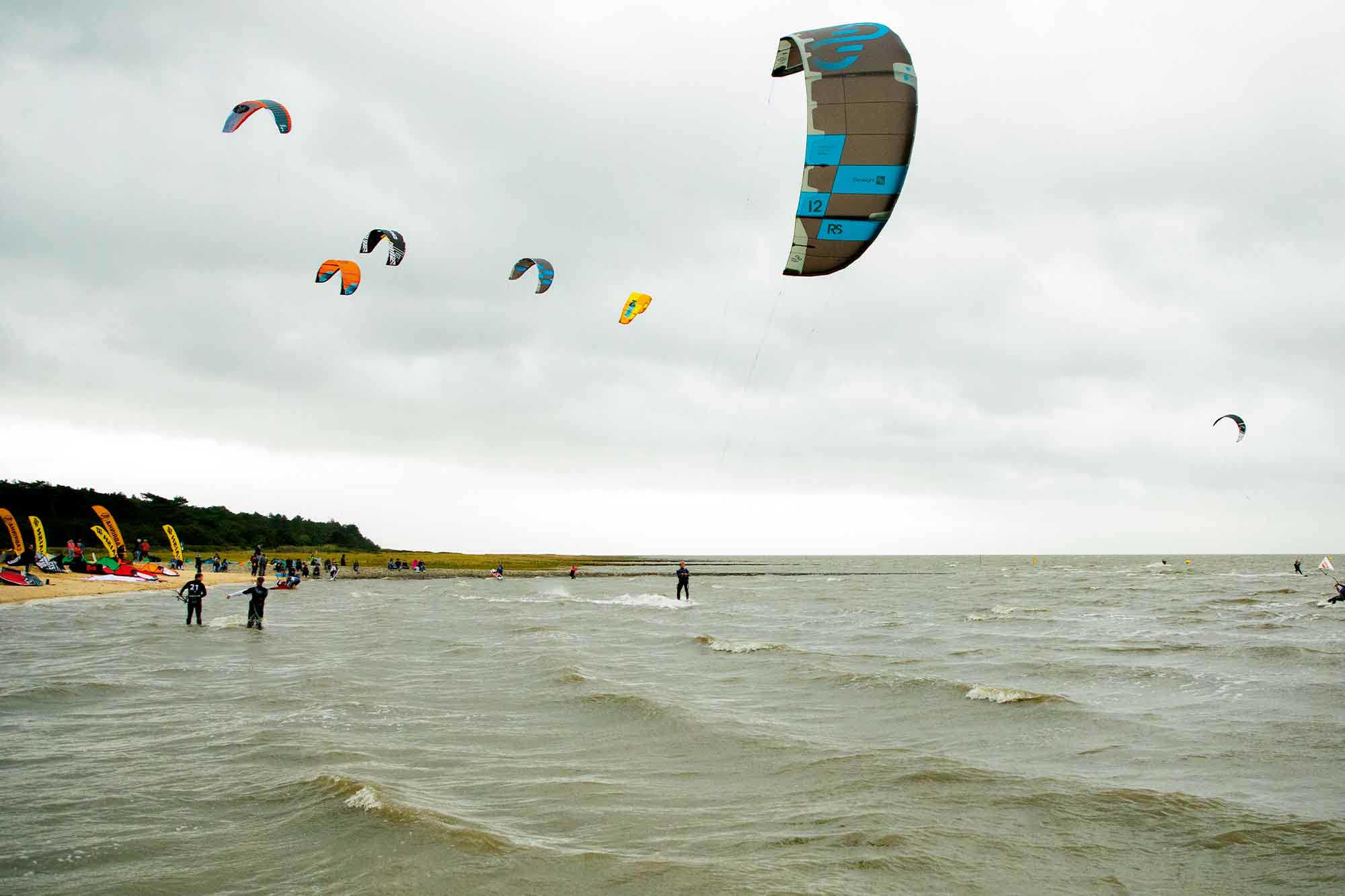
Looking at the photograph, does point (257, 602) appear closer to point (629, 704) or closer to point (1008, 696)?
point (629, 704)

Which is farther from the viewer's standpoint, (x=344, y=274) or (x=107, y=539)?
(x=107, y=539)

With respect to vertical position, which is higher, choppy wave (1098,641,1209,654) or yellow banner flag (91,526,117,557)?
yellow banner flag (91,526,117,557)

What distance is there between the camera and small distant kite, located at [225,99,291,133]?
2216 cm

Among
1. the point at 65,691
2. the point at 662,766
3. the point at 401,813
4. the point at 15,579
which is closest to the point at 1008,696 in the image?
the point at 662,766

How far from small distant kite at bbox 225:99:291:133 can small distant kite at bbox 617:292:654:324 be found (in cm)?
1000

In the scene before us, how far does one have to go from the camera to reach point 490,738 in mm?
9719

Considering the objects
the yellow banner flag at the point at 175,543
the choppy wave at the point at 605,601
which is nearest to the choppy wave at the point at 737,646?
the choppy wave at the point at 605,601

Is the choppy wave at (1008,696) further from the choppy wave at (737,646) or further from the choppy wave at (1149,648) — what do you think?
the choppy wave at (1149,648)

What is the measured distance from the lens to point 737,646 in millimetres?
19281

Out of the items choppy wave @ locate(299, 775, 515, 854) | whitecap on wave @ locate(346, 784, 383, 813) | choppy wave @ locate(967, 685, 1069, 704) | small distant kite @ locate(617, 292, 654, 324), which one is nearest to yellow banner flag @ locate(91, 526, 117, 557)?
small distant kite @ locate(617, 292, 654, 324)

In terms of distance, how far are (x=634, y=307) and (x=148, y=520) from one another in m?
73.4

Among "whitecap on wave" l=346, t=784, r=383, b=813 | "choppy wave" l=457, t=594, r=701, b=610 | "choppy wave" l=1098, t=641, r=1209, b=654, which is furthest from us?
"choppy wave" l=457, t=594, r=701, b=610

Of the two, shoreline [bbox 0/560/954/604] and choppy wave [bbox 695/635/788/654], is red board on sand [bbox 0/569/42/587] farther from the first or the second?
choppy wave [bbox 695/635/788/654]

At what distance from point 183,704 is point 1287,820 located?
12284 millimetres
